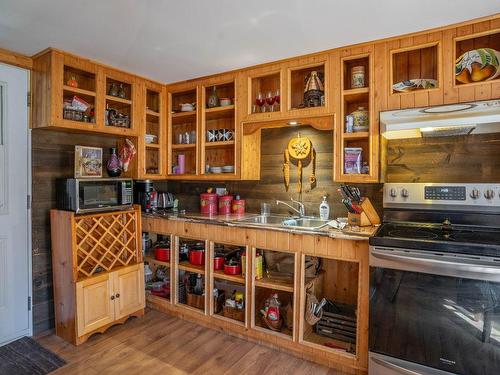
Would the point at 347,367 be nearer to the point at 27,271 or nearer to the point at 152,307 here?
the point at 152,307

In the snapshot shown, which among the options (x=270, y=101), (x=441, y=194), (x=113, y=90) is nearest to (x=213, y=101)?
(x=270, y=101)

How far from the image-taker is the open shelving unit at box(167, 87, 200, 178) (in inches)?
126

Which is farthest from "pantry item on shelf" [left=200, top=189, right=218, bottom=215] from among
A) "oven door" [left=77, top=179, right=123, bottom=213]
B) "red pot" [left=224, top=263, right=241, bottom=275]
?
"oven door" [left=77, top=179, right=123, bottom=213]

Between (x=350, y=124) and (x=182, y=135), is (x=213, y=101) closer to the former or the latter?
(x=182, y=135)

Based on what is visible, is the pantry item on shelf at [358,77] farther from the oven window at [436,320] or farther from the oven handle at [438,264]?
the oven window at [436,320]

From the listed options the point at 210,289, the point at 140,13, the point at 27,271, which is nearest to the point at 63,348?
the point at 27,271

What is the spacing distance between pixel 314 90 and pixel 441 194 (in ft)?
3.90

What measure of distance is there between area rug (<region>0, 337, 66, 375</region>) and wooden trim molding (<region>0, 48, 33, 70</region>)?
2159 mm

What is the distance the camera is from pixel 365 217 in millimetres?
2217

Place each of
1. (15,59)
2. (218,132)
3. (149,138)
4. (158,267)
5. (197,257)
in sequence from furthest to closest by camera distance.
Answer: (158,267) → (149,138) → (218,132) → (197,257) → (15,59)

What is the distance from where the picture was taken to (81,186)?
2402 millimetres

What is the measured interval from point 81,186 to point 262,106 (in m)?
1.64

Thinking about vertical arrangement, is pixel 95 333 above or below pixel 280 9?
below

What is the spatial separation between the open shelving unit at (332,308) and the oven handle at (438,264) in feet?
1.43
